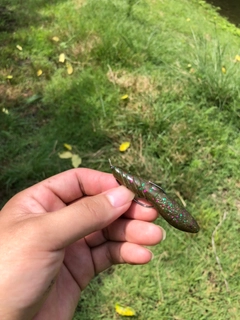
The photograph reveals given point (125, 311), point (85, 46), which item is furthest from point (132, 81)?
point (125, 311)

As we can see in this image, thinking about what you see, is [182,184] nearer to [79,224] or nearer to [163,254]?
[163,254]

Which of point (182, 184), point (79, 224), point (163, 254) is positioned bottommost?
point (163, 254)

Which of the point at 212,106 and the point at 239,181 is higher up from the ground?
the point at 212,106

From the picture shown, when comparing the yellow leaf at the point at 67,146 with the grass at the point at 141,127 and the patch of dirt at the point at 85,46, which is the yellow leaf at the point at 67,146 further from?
the patch of dirt at the point at 85,46

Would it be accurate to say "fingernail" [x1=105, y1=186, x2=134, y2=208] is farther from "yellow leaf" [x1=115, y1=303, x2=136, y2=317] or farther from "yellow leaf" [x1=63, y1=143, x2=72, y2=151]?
"yellow leaf" [x1=63, y1=143, x2=72, y2=151]

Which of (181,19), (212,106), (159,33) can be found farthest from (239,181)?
(181,19)

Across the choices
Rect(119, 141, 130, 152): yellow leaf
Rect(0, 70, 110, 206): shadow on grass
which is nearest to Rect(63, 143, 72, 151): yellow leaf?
Rect(0, 70, 110, 206): shadow on grass
